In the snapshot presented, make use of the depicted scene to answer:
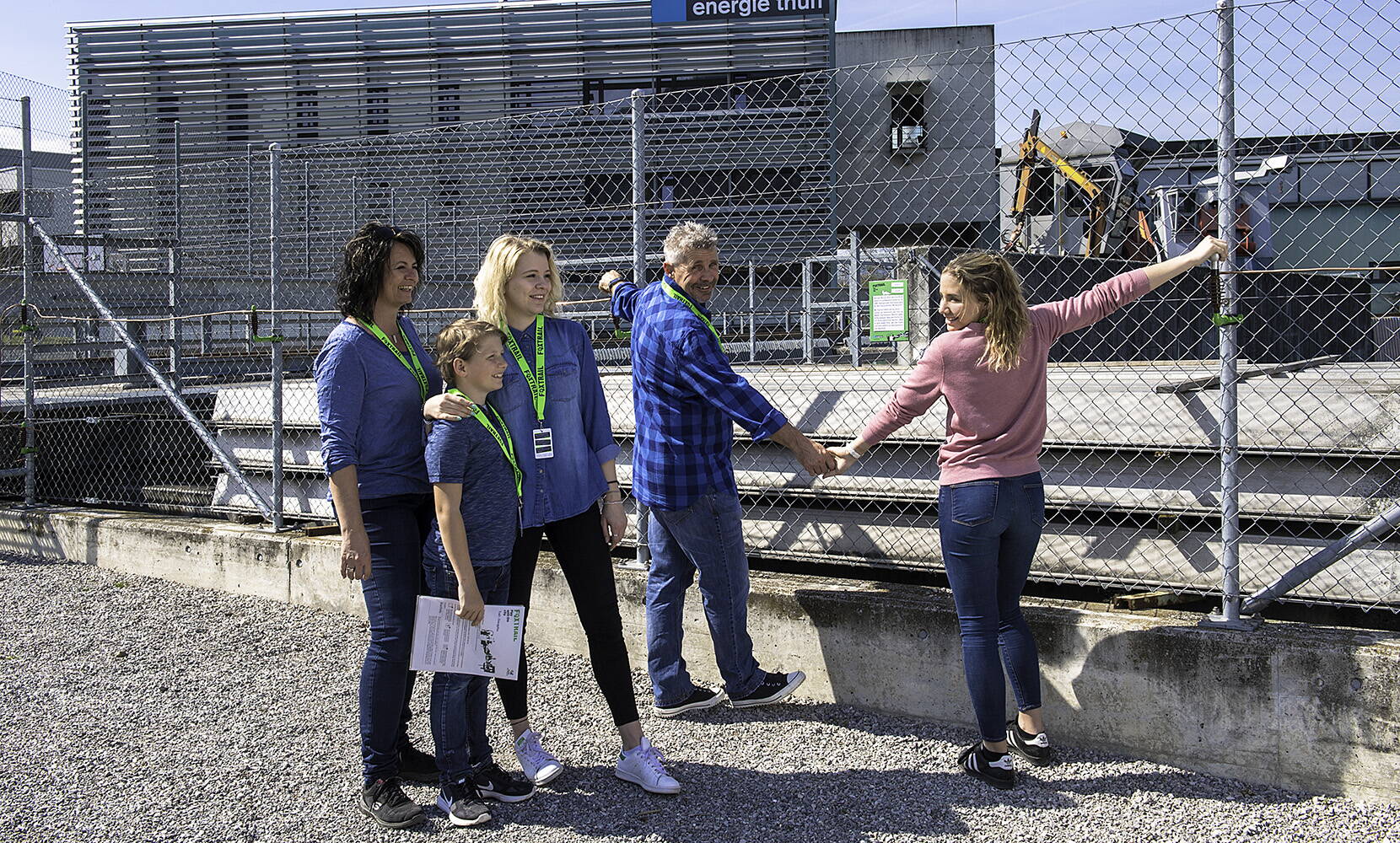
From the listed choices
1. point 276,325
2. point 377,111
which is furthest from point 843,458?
point 377,111

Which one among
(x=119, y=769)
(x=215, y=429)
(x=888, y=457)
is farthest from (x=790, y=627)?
(x=215, y=429)

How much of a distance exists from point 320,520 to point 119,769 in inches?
112

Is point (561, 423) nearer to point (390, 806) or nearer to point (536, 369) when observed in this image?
point (536, 369)

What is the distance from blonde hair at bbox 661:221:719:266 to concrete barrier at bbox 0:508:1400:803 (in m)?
1.47

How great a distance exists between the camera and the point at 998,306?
3.34 m

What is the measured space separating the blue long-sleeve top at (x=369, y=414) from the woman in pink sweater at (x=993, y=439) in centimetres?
158

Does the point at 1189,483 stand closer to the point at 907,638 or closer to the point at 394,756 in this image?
the point at 907,638

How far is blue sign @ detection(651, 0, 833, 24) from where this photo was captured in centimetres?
2442

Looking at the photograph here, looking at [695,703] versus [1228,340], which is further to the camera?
[695,703]

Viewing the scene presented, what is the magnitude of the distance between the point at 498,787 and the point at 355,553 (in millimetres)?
904

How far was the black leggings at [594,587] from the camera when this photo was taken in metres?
3.52

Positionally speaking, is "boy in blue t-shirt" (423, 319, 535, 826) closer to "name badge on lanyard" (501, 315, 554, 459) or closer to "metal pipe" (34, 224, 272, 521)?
"name badge on lanyard" (501, 315, 554, 459)

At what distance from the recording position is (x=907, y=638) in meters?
4.14

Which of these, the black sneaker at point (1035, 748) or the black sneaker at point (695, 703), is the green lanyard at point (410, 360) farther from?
the black sneaker at point (1035, 748)
